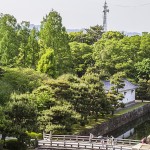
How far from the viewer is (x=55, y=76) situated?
5066cm

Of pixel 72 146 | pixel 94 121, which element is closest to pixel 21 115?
pixel 72 146

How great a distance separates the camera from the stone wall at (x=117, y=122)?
42.2 m

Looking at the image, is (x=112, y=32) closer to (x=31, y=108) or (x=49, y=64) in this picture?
(x=49, y=64)

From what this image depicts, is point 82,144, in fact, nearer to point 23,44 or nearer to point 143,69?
point 23,44

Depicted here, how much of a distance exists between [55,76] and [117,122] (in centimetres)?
1014

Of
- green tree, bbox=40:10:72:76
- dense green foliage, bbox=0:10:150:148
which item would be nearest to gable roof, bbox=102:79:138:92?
dense green foliage, bbox=0:10:150:148

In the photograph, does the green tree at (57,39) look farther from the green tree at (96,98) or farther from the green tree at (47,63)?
the green tree at (96,98)

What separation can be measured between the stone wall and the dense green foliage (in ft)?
4.29

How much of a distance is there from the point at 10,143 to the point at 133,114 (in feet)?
101

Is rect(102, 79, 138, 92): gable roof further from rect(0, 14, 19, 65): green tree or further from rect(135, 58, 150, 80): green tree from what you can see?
rect(0, 14, 19, 65): green tree

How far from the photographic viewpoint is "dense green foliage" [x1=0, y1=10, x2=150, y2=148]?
101 ft

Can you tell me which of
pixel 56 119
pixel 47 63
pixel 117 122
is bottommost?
pixel 117 122

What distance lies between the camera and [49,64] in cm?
4978

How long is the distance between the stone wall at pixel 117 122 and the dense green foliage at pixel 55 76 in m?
1.31
